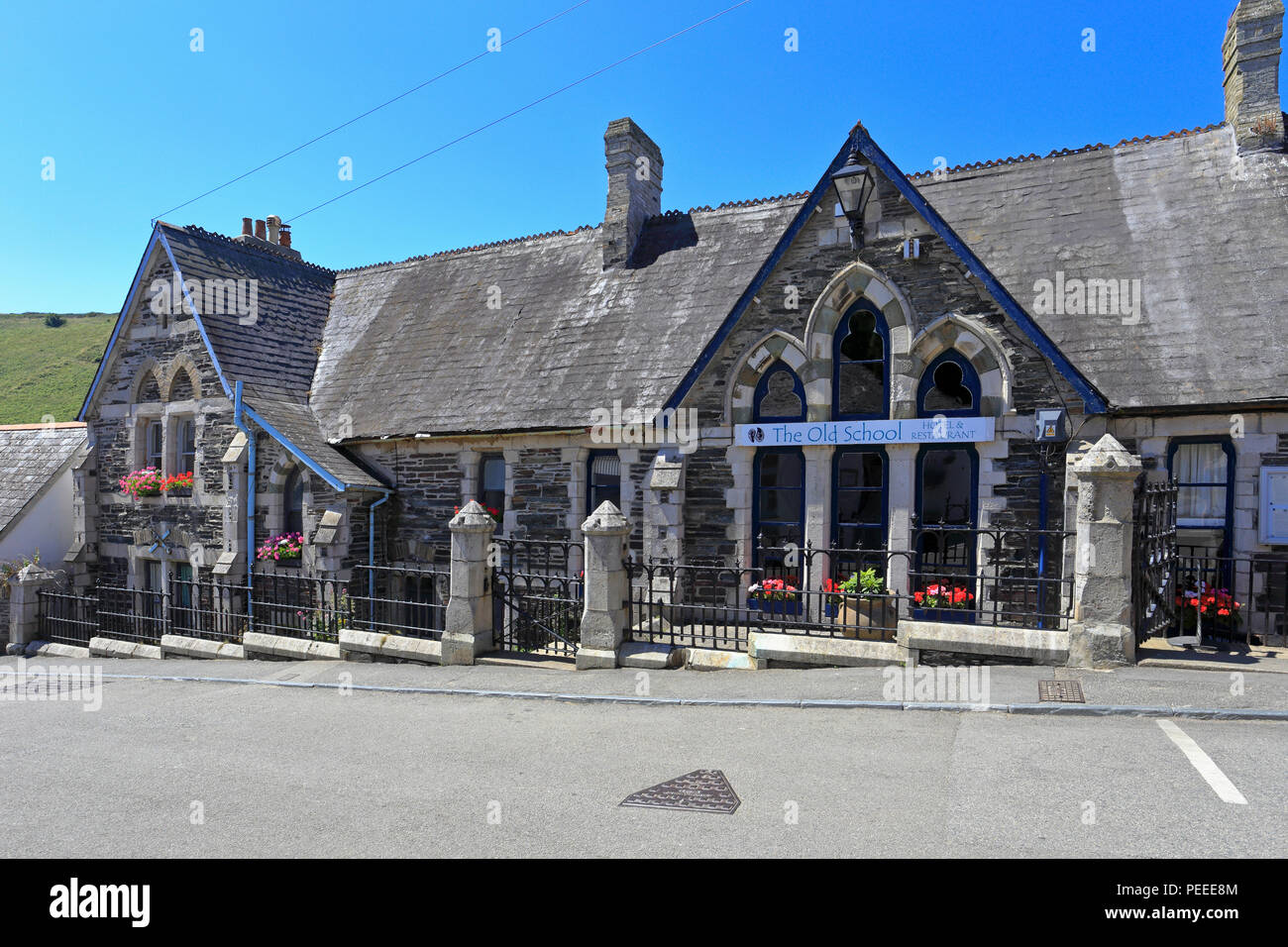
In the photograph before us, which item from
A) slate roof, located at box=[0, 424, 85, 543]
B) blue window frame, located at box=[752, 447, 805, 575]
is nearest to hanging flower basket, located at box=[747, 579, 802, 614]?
blue window frame, located at box=[752, 447, 805, 575]

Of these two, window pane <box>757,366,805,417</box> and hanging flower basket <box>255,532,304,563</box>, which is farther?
hanging flower basket <box>255,532,304,563</box>

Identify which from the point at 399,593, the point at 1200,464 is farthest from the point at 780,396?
the point at 399,593

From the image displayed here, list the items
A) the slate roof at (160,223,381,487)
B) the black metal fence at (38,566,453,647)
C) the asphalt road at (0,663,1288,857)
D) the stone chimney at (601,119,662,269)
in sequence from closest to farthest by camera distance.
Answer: the asphalt road at (0,663,1288,857)
the black metal fence at (38,566,453,647)
the slate roof at (160,223,381,487)
the stone chimney at (601,119,662,269)

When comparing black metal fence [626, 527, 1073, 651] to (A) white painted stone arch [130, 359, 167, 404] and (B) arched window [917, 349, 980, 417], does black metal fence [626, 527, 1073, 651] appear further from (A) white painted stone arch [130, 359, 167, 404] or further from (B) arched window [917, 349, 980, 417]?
(A) white painted stone arch [130, 359, 167, 404]

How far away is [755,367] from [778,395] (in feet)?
2.00

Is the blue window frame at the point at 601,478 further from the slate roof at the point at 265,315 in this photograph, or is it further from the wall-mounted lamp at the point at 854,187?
the slate roof at the point at 265,315

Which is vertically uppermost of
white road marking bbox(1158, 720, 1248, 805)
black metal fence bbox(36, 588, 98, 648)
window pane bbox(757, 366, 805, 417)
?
window pane bbox(757, 366, 805, 417)

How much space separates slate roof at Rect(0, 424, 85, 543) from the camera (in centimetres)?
1852

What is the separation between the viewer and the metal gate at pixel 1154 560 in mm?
7941

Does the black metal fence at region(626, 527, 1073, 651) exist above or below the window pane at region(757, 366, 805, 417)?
below

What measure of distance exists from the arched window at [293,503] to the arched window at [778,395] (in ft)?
32.4

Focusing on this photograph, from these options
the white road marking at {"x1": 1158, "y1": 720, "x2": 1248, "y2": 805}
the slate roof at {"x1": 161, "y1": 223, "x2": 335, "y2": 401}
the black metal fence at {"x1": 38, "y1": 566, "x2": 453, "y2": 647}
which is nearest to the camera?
the white road marking at {"x1": 1158, "y1": 720, "x2": 1248, "y2": 805}

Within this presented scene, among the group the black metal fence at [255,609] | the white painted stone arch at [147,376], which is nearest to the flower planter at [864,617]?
the black metal fence at [255,609]

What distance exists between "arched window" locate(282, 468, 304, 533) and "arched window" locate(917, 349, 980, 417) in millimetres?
12291
